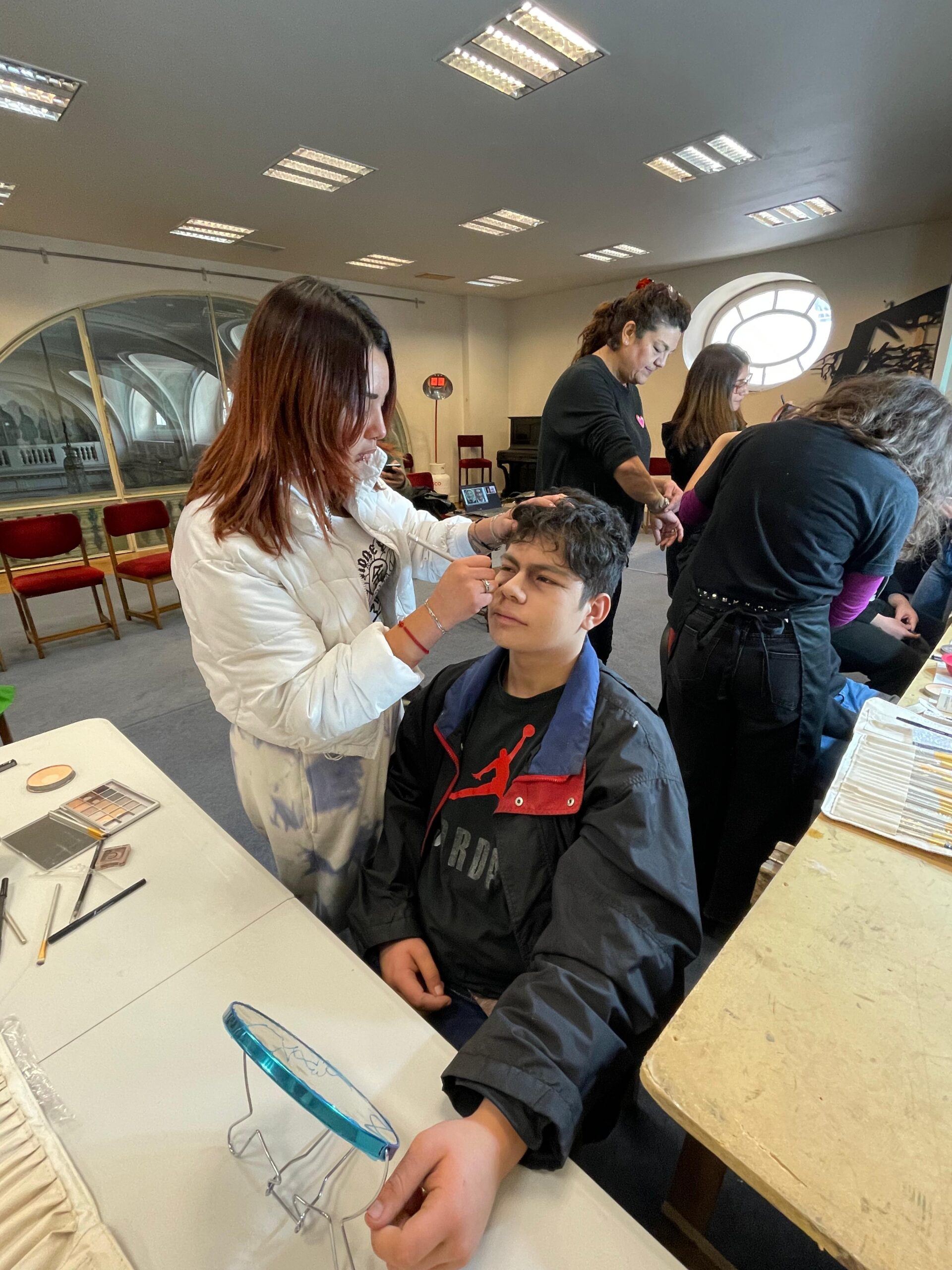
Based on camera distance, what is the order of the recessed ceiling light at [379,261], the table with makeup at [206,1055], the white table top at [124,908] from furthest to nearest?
1. the recessed ceiling light at [379,261]
2. the white table top at [124,908]
3. the table with makeup at [206,1055]

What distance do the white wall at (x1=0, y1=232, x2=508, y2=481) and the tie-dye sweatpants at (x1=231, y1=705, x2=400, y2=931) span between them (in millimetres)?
5019

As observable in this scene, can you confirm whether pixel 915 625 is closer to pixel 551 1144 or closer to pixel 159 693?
pixel 551 1144

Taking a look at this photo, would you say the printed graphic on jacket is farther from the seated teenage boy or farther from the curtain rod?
the curtain rod

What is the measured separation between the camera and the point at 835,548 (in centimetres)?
133

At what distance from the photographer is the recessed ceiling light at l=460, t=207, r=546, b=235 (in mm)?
5023

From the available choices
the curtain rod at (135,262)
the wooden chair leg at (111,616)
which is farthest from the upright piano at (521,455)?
the wooden chair leg at (111,616)

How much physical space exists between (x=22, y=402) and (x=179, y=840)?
22.0 ft

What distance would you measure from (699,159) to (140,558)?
4886mm

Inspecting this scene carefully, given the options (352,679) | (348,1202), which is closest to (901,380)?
(352,679)

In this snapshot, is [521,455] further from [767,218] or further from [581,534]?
[581,534]

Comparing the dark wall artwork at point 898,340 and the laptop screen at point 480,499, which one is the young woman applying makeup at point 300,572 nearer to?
the laptop screen at point 480,499

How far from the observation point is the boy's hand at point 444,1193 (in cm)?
49

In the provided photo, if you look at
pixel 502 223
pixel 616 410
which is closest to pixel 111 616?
pixel 616 410

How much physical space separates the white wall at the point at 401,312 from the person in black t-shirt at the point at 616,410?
12.5 feet
